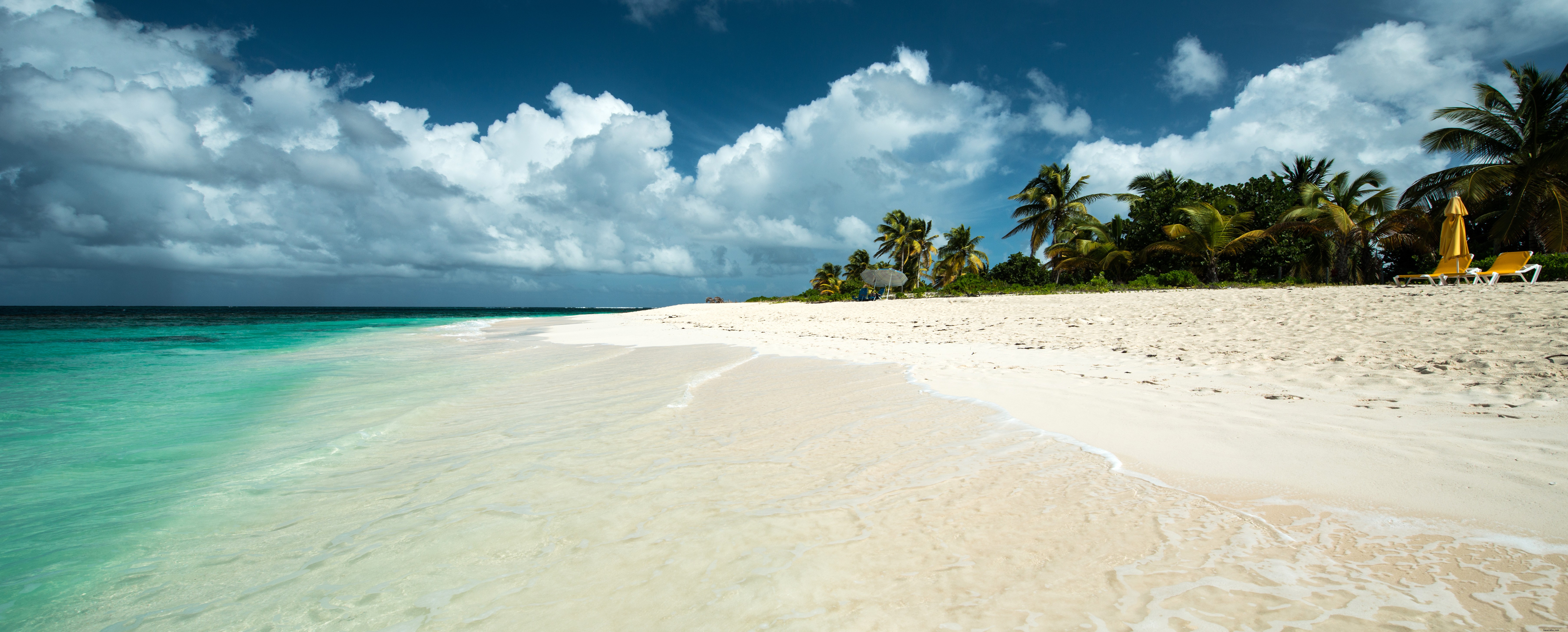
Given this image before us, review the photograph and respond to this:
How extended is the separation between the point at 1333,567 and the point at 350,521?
185 inches

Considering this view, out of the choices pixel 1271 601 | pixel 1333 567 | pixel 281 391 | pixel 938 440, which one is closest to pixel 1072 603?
pixel 1271 601

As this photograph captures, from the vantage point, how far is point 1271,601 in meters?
1.88

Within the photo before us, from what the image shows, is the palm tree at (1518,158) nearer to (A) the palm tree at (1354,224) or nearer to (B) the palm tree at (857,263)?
(A) the palm tree at (1354,224)

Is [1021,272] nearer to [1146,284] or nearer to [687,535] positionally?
[1146,284]

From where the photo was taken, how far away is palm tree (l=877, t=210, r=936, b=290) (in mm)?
45562

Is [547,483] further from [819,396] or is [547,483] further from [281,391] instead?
[281,391]

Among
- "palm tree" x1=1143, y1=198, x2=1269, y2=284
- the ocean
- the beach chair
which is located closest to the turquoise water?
the ocean

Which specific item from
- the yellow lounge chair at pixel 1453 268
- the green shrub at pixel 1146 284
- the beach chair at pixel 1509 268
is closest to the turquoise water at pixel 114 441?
the beach chair at pixel 1509 268

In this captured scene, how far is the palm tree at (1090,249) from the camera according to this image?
29656mm

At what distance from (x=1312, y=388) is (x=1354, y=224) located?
27.7 m

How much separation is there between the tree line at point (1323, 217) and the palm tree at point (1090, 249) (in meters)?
0.07

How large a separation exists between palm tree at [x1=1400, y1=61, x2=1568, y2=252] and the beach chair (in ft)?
27.6

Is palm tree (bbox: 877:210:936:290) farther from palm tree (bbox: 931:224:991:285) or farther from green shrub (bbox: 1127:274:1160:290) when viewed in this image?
green shrub (bbox: 1127:274:1160:290)

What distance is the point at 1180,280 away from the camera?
66.7 feet
